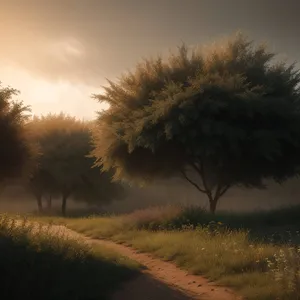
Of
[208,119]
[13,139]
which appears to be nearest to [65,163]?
[13,139]

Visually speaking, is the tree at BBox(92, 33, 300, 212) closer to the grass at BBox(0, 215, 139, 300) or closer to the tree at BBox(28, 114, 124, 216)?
the grass at BBox(0, 215, 139, 300)

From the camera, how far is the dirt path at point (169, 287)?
8.47 m

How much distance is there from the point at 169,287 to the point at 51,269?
2.69m

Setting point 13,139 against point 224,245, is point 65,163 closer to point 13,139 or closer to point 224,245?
point 13,139

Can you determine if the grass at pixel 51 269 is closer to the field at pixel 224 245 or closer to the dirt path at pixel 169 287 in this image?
the dirt path at pixel 169 287

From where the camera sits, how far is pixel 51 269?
27.5 ft

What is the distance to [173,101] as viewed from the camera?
20188 millimetres

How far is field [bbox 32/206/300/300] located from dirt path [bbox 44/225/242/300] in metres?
0.31

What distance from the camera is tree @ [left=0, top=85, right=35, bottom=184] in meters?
22.2

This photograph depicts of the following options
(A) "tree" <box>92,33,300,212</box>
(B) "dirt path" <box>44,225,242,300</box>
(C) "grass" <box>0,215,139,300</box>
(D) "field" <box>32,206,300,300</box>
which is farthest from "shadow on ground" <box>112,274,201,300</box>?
(A) "tree" <box>92,33,300,212</box>

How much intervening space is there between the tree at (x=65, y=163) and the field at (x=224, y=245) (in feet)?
52.8

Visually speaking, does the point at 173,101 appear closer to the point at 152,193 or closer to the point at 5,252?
the point at 5,252

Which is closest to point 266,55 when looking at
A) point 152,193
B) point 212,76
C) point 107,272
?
point 212,76

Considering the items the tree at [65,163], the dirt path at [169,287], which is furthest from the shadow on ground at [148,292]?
the tree at [65,163]
